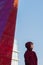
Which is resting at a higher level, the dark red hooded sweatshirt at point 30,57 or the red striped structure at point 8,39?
the red striped structure at point 8,39

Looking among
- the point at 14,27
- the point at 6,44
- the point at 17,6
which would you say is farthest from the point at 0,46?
the point at 17,6

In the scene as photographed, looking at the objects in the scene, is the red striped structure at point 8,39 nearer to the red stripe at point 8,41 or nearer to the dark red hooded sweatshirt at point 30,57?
the red stripe at point 8,41

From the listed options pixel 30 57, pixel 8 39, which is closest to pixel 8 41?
pixel 8 39

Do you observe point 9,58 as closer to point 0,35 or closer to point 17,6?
point 0,35

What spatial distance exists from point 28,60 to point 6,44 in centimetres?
27

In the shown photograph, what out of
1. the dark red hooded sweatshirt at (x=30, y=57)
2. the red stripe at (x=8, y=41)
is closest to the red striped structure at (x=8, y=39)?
the red stripe at (x=8, y=41)

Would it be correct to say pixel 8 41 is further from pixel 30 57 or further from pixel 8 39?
pixel 30 57

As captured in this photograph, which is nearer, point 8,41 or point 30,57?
point 30,57

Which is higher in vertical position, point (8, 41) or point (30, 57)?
point (8, 41)

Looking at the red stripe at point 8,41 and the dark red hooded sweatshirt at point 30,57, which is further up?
the red stripe at point 8,41

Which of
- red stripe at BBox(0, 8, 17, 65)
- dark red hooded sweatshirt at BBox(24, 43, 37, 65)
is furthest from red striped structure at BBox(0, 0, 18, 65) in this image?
dark red hooded sweatshirt at BBox(24, 43, 37, 65)

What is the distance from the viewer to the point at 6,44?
2.17 m

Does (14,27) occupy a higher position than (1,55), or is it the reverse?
(14,27)

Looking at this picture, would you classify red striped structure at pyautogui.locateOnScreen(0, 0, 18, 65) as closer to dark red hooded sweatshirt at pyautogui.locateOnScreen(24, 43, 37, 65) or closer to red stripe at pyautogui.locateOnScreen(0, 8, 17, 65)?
red stripe at pyautogui.locateOnScreen(0, 8, 17, 65)
